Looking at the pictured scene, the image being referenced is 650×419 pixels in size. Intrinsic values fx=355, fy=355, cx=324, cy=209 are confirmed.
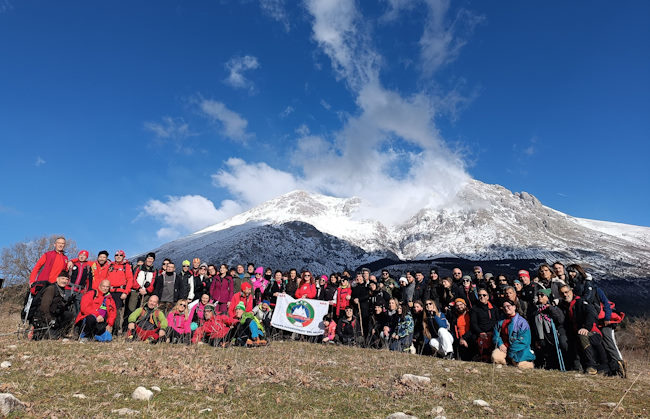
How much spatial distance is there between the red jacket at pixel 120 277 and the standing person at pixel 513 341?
1339 centimetres

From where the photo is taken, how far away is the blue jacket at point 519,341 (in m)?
10.9

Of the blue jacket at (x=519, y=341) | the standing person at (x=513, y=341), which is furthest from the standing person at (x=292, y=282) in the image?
the blue jacket at (x=519, y=341)

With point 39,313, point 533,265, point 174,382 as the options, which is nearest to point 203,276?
point 39,313

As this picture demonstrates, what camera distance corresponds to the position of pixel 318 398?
21.2 ft

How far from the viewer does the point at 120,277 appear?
13.6 m

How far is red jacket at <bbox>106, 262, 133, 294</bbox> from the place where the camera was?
44.3ft

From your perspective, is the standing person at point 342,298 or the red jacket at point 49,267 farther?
the standing person at point 342,298

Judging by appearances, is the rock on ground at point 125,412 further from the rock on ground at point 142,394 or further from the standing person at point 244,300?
the standing person at point 244,300

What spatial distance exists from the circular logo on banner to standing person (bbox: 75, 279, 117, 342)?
293 inches

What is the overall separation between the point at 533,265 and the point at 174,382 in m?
169

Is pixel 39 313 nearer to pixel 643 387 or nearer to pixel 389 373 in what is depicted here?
pixel 389 373

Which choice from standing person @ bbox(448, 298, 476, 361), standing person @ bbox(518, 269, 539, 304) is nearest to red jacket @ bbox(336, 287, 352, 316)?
standing person @ bbox(448, 298, 476, 361)

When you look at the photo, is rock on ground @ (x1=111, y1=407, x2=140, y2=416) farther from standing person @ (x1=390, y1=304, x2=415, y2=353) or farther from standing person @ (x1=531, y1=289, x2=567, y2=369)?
standing person @ (x1=531, y1=289, x2=567, y2=369)

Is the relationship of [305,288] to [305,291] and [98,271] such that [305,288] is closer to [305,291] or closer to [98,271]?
[305,291]
